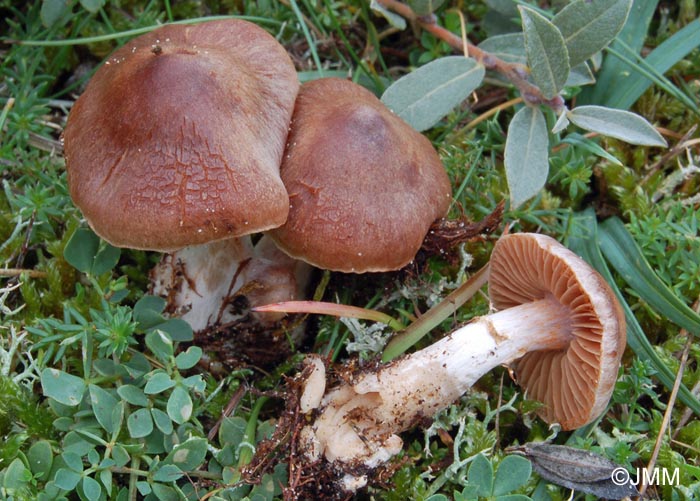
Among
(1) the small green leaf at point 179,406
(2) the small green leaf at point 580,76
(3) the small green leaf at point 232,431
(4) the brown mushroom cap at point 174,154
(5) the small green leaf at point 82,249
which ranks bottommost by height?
(3) the small green leaf at point 232,431

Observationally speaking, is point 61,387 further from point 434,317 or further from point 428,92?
point 428,92

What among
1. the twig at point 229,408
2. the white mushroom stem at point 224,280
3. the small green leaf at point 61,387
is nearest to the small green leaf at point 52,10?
the white mushroom stem at point 224,280

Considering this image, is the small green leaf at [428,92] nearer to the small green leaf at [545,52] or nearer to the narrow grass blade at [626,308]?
the small green leaf at [545,52]

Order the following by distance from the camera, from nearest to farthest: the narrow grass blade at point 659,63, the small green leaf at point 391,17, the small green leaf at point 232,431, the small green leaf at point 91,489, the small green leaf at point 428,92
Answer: the small green leaf at point 91,489 < the small green leaf at point 232,431 < the small green leaf at point 428,92 < the small green leaf at point 391,17 < the narrow grass blade at point 659,63

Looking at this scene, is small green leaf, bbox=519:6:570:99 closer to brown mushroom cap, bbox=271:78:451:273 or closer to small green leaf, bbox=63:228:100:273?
brown mushroom cap, bbox=271:78:451:273

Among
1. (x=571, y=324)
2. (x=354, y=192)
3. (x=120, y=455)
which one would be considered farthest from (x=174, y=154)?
(x=571, y=324)

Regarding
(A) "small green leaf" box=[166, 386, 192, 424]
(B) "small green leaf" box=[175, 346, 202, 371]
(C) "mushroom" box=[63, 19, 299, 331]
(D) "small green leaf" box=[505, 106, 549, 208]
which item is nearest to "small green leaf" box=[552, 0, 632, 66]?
(D) "small green leaf" box=[505, 106, 549, 208]

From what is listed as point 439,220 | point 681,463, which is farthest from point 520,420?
point 439,220
